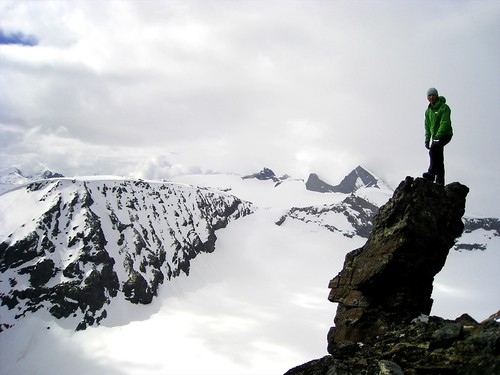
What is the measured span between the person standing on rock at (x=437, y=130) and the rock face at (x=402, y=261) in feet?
3.11

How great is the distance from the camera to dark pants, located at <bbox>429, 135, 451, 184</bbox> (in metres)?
17.3

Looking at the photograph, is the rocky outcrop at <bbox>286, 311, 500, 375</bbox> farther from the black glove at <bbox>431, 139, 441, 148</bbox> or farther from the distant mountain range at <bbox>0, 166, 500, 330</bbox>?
the distant mountain range at <bbox>0, 166, 500, 330</bbox>

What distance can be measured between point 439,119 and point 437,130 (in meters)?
0.54

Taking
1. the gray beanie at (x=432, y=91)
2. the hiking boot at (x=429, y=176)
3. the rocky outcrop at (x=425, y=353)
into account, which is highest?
the gray beanie at (x=432, y=91)

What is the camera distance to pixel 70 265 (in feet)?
558

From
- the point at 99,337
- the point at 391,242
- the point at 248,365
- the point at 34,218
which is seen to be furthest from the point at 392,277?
the point at 34,218

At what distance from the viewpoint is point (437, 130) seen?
17.3m

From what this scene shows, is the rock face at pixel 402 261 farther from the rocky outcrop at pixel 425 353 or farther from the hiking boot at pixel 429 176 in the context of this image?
the rocky outcrop at pixel 425 353

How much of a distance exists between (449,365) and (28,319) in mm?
182593

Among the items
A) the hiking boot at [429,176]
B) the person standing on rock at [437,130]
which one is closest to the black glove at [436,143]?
the person standing on rock at [437,130]

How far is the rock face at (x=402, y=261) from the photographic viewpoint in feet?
54.7

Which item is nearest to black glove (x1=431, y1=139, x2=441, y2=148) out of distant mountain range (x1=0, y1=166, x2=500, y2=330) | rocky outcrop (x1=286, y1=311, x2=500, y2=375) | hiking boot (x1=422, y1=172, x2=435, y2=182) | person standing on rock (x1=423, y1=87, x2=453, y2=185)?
person standing on rock (x1=423, y1=87, x2=453, y2=185)

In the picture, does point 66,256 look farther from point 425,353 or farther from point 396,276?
point 425,353

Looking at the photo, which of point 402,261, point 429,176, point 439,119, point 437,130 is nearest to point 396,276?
point 402,261
